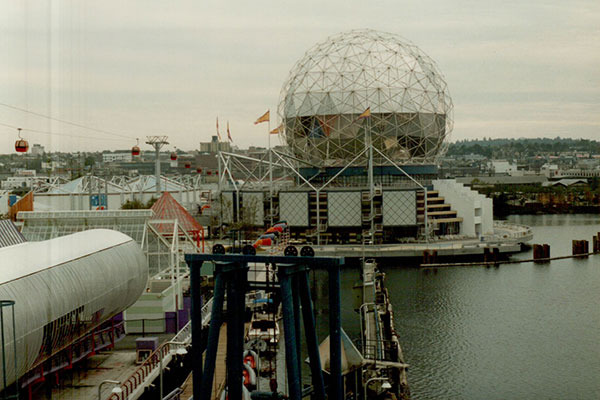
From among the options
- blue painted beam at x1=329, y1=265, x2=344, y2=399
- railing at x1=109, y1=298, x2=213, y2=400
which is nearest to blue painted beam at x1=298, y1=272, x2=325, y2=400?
blue painted beam at x1=329, y1=265, x2=344, y2=399

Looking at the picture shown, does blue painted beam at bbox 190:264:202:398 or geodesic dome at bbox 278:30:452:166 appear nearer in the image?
blue painted beam at bbox 190:264:202:398

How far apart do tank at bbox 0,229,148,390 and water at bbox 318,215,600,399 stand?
349 inches

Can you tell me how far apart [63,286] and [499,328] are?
17.2 metres

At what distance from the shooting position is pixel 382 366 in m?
20.0

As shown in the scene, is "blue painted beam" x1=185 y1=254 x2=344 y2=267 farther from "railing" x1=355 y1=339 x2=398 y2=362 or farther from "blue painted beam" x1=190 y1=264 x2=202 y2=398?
"railing" x1=355 y1=339 x2=398 y2=362

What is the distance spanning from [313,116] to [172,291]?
33.3 metres

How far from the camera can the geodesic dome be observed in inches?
2208

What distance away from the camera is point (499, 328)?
27.8 meters

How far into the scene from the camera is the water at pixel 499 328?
70.2 ft

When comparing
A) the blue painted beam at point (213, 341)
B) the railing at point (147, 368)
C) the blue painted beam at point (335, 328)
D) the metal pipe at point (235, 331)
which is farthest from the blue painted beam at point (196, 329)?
the blue painted beam at point (335, 328)

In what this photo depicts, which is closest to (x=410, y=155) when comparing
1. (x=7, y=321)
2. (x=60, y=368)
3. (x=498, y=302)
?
(x=498, y=302)

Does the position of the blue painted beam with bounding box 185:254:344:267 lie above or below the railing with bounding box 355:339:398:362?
above

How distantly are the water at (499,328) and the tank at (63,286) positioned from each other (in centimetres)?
886

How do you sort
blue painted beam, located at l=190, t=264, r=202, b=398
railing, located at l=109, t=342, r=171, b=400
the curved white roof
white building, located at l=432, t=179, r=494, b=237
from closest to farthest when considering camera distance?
1. blue painted beam, located at l=190, t=264, r=202, b=398
2. the curved white roof
3. railing, located at l=109, t=342, r=171, b=400
4. white building, located at l=432, t=179, r=494, b=237
